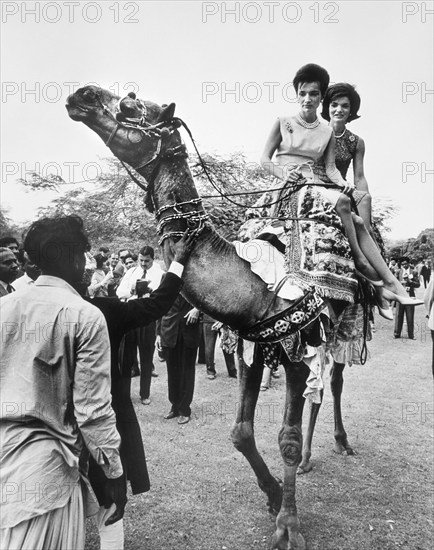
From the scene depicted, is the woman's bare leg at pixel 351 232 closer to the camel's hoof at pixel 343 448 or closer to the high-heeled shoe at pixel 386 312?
the high-heeled shoe at pixel 386 312

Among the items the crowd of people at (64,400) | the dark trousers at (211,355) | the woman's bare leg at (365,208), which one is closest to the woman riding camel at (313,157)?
the woman's bare leg at (365,208)

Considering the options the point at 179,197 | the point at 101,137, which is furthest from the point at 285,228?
the point at 101,137

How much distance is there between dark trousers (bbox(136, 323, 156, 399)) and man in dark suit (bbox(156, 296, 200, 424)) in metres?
0.30

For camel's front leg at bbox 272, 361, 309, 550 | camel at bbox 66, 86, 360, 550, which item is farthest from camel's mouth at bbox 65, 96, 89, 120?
camel's front leg at bbox 272, 361, 309, 550

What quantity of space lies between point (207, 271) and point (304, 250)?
852 mm

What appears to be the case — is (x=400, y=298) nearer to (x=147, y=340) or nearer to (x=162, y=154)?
(x=162, y=154)

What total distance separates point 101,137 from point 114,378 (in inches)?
63.5

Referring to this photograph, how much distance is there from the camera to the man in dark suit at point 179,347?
6.39 meters

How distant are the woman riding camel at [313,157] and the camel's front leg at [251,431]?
4.29 ft

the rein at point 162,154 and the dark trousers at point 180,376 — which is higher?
the rein at point 162,154

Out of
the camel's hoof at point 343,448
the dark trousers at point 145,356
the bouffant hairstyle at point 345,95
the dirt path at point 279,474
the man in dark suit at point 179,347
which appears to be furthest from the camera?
the dark trousers at point 145,356

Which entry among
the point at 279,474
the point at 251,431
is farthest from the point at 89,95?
the point at 279,474

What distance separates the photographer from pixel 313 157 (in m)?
4.09

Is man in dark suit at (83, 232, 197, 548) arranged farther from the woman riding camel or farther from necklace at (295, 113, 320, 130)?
necklace at (295, 113, 320, 130)
